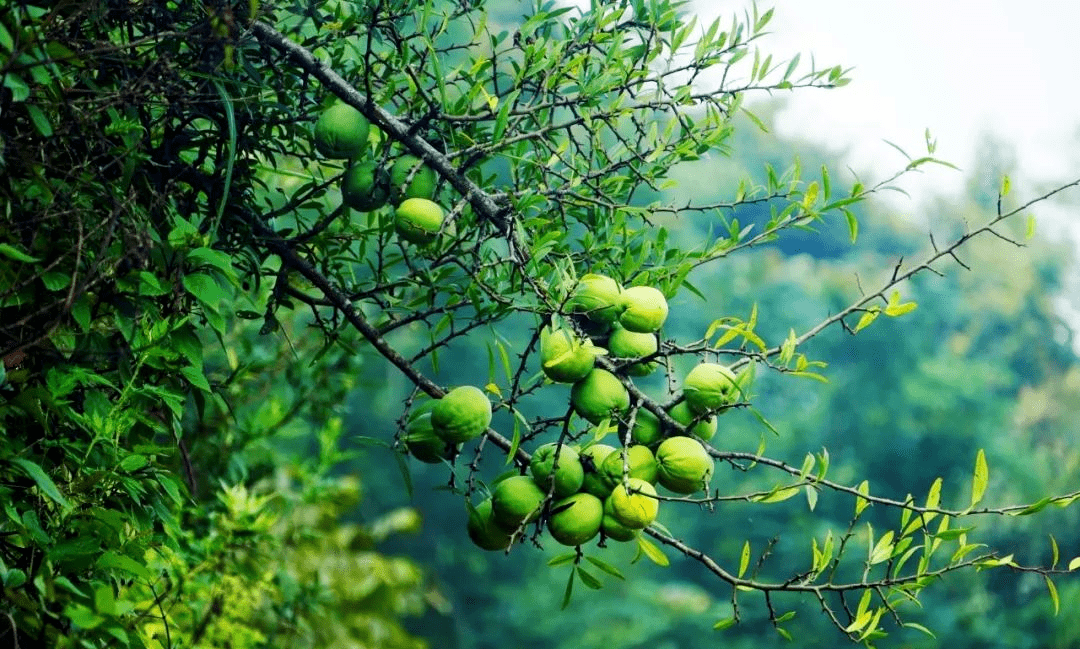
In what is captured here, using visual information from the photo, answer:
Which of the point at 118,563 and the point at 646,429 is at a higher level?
the point at 646,429

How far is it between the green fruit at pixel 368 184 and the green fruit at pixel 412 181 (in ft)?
0.05

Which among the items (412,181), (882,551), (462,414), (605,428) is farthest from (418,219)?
(882,551)

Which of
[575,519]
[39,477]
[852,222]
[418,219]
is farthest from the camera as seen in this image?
[852,222]

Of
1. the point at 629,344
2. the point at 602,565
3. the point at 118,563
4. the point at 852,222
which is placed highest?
Answer: the point at 852,222

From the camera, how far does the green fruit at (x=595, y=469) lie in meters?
1.33

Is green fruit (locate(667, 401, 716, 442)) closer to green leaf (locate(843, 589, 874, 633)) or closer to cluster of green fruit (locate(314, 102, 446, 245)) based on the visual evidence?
green leaf (locate(843, 589, 874, 633))

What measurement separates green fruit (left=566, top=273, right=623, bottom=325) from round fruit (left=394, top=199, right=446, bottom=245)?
213mm

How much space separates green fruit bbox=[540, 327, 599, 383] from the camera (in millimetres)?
1263

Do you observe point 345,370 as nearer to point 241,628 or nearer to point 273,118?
point 241,628

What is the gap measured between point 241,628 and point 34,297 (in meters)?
1.26

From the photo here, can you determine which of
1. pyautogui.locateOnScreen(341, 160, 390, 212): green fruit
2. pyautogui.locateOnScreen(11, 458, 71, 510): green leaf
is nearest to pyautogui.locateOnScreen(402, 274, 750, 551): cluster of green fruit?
pyautogui.locateOnScreen(341, 160, 390, 212): green fruit

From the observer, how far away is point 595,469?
1.33 meters

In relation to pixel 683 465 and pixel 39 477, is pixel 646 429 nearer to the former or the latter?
pixel 683 465

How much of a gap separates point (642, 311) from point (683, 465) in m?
0.20
